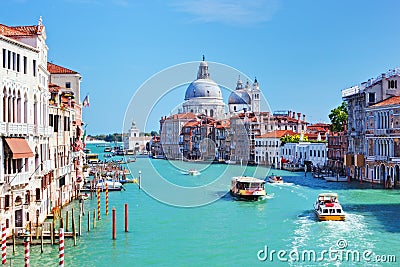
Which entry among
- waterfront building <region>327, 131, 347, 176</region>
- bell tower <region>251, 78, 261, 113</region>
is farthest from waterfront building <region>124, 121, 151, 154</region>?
waterfront building <region>327, 131, 347, 176</region>

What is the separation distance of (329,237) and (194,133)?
52.9 metres

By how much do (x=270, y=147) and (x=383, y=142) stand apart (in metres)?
24.4

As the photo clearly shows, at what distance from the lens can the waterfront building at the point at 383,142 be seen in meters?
28.6

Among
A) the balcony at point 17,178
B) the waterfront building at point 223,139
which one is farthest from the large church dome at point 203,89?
the balcony at point 17,178

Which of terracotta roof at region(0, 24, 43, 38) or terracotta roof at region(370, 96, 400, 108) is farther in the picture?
terracotta roof at region(370, 96, 400, 108)

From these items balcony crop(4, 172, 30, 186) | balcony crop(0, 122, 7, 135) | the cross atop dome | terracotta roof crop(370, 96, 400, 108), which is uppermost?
the cross atop dome

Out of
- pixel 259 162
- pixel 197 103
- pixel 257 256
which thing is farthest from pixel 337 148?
pixel 197 103

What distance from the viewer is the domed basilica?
79.5 metres

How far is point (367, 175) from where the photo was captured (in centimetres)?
3178

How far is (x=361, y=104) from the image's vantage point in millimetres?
32438

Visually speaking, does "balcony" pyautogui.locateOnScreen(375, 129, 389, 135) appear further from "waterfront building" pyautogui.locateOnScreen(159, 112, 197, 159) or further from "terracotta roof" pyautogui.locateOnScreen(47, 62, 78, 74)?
"waterfront building" pyautogui.locateOnScreen(159, 112, 197, 159)

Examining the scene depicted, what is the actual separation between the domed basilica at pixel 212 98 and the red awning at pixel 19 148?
62638 mm

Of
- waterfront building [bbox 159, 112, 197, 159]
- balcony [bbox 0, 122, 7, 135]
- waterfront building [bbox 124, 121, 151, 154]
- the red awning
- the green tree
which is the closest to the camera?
balcony [bbox 0, 122, 7, 135]

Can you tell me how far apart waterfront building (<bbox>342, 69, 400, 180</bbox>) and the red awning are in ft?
66.5
